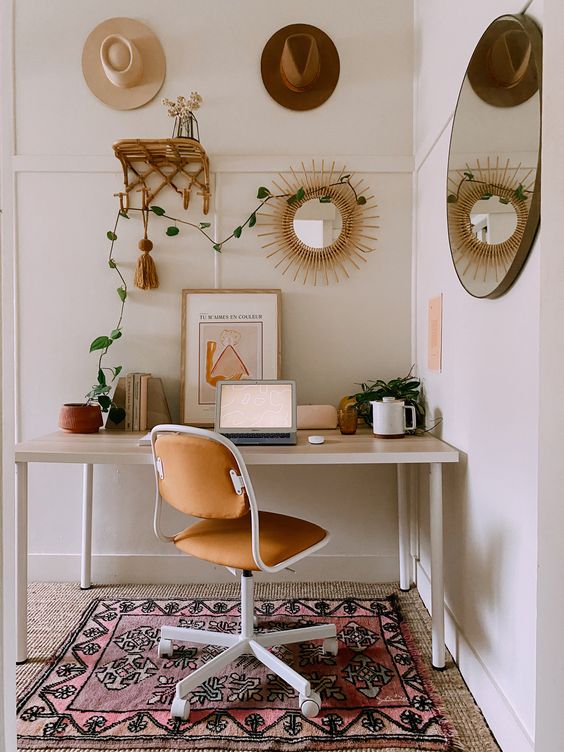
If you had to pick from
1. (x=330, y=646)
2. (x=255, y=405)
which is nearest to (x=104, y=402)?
(x=255, y=405)

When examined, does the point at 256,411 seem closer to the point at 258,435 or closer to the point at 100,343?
the point at 258,435

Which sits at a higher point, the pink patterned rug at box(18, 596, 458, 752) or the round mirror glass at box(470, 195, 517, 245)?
the round mirror glass at box(470, 195, 517, 245)

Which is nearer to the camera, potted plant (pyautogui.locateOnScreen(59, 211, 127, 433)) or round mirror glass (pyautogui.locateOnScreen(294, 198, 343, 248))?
potted plant (pyautogui.locateOnScreen(59, 211, 127, 433))

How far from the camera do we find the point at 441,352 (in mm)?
2127

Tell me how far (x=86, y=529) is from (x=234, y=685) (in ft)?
3.52

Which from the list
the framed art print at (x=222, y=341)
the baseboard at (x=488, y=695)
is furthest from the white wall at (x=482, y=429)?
the framed art print at (x=222, y=341)

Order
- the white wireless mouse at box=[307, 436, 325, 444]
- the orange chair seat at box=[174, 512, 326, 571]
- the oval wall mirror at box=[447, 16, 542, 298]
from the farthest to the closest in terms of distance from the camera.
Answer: the white wireless mouse at box=[307, 436, 325, 444] < the orange chair seat at box=[174, 512, 326, 571] < the oval wall mirror at box=[447, 16, 542, 298]

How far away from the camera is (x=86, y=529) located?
250 centimetres

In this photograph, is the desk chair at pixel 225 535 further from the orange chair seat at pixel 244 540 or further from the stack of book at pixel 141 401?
the stack of book at pixel 141 401

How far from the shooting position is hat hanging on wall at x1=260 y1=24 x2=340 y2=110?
252 centimetres

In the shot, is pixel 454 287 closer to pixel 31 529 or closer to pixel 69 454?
pixel 69 454

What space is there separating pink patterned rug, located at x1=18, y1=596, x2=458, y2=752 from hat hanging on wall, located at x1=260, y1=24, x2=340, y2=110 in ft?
7.36

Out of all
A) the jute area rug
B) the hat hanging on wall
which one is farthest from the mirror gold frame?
the jute area rug

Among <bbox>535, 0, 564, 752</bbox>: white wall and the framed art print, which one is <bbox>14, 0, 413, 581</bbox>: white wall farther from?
<bbox>535, 0, 564, 752</bbox>: white wall
